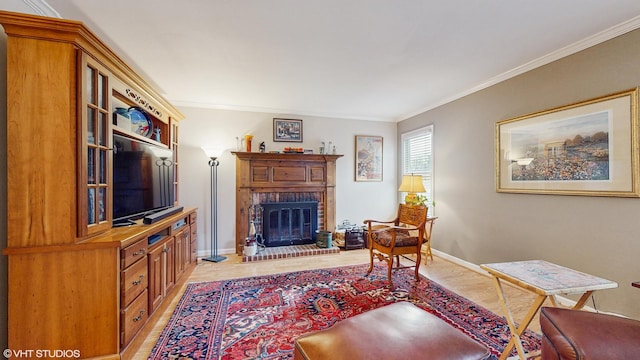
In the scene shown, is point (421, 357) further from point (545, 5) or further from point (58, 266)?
point (545, 5)

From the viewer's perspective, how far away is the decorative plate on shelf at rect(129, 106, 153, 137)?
2.53 meters

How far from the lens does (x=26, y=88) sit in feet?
4.96

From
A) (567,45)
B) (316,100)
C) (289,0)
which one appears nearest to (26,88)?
(289,0)

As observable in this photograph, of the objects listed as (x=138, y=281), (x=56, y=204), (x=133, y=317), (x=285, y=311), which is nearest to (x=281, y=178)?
(x=285, y=311)

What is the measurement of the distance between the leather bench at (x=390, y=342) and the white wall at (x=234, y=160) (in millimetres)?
3365

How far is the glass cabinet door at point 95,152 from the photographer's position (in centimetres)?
160

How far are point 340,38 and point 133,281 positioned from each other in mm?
2573

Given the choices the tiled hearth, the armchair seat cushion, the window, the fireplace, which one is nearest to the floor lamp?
the tiled hearth

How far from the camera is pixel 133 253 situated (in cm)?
183

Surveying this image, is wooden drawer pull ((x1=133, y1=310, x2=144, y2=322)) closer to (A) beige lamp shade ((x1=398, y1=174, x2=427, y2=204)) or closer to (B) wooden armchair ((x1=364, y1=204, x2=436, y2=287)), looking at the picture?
(B) wooden armchair ((x1=364, y1=204, x2=436, y2=287))

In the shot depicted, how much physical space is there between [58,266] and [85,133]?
0.84m

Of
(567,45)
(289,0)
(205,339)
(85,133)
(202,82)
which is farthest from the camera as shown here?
(202,82)

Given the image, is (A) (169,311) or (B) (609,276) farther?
(A) (169,311)

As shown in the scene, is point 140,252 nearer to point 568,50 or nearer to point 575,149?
point 575,149
